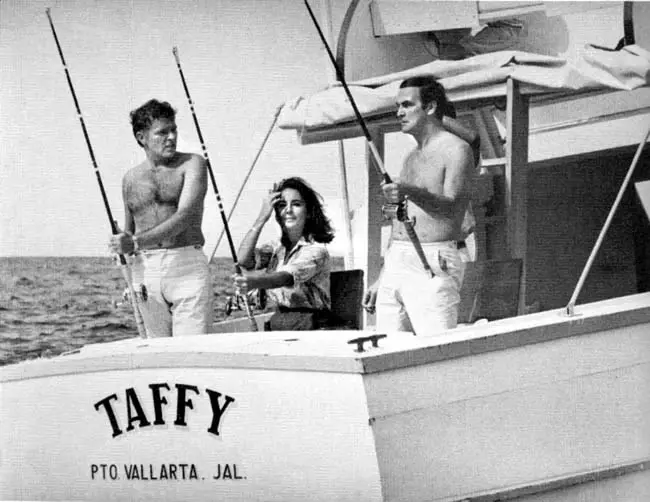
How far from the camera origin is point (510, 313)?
4.57m

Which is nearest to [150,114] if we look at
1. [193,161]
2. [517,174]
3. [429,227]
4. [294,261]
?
[193,161]

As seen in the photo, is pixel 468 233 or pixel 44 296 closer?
pixel 468 233

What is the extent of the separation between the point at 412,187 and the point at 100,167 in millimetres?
900

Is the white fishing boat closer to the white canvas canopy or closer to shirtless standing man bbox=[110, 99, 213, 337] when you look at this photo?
the white canvas canopy

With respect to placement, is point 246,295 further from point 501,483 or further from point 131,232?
point 501,483

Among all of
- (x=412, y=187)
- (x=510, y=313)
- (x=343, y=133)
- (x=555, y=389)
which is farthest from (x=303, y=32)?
(x=555, y=389)

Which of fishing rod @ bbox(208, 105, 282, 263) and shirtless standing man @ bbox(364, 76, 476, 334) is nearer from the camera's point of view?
shirtless standing man @ bbox(364, 76, 476, 334)

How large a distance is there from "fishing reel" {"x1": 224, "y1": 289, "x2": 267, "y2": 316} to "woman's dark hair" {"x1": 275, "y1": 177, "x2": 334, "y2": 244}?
0.20 metres

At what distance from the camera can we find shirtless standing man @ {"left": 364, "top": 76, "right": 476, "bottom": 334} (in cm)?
449

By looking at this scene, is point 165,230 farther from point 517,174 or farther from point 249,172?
point 517,174

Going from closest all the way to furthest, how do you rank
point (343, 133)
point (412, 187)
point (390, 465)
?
1. point (390, 465)
2. point (412, 187)
3. point (343, 133)

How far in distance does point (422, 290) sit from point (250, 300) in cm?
52

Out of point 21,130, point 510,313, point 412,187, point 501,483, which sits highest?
point 21,130

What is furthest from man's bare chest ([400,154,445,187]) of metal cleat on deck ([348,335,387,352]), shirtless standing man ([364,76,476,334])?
metal cleat on deck ([348,335,387,352])
